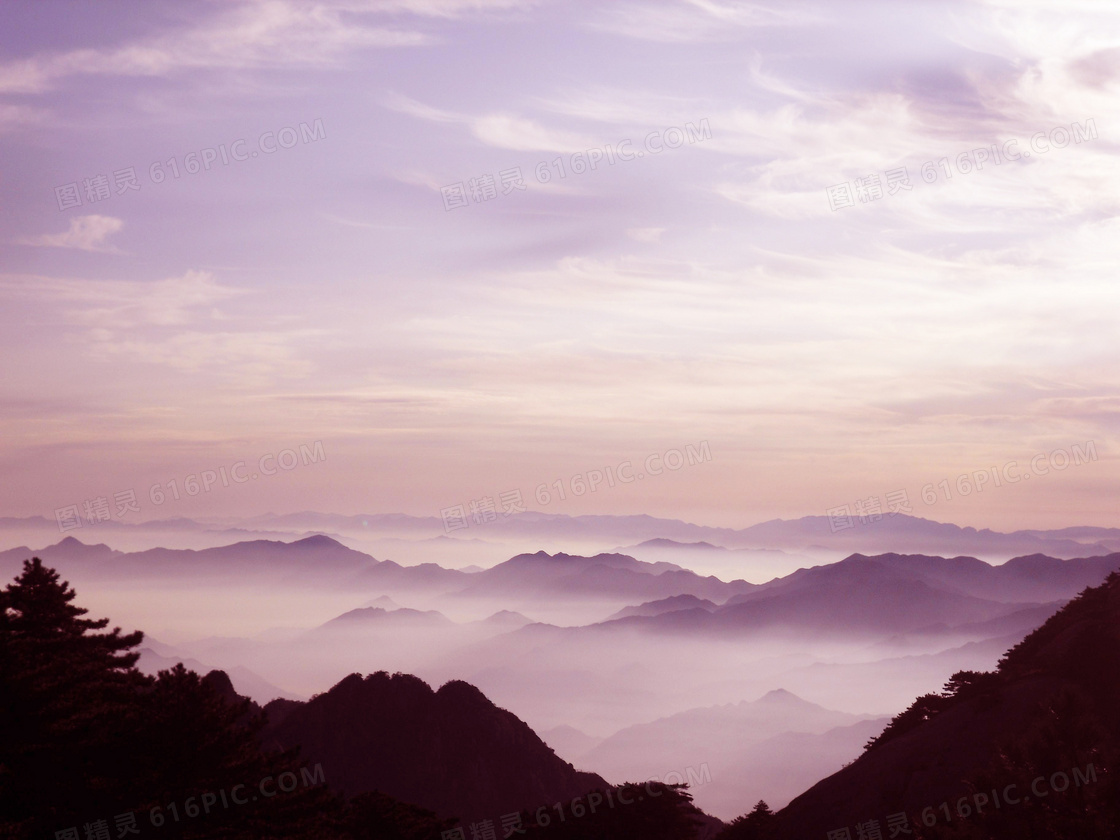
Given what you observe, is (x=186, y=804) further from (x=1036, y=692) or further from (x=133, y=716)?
(x=1036, y=692)

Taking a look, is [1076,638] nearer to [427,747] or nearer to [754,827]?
[754,827]

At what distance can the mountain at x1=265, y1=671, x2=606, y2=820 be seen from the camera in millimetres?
176875

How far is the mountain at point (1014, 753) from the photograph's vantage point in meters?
29.2

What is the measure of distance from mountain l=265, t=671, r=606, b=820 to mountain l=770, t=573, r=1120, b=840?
450 ft

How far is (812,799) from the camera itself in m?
48.2

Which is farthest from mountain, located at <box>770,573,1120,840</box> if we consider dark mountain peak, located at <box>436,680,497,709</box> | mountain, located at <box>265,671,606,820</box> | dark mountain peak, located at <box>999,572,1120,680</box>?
dark mountain peak, located at <box>436,680,497,709</box>

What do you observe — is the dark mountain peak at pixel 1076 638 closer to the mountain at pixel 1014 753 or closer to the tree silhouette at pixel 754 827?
the mountain at pixel 1014 753

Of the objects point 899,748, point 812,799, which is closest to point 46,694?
point 812,799

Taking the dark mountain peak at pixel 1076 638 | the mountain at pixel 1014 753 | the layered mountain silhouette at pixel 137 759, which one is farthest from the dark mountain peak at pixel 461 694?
the dark mountain peak at pixel 1076 638

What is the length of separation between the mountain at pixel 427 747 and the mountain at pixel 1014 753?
450 ft

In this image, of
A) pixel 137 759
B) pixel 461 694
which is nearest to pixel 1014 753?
pixel 137 759

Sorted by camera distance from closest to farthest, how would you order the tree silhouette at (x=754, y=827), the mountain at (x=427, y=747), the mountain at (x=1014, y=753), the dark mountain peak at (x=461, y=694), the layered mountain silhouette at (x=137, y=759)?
1. the mountain at (x=1014, y=753)
2. the layered mountain silhouette at (x=137, y=759)
3. the tree silhouette at (x=754, y=827)
4. the mountain at (x=427, y=747)
5. the dark mountain peak at (x=461, y=694)

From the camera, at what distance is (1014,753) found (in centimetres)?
3247

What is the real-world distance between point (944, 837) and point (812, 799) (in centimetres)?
2122
